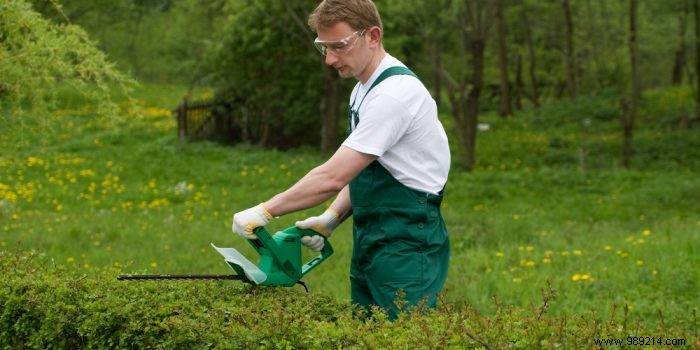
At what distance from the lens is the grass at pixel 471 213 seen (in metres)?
7.25

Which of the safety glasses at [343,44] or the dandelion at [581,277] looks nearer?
the safety glasses at [343,44]

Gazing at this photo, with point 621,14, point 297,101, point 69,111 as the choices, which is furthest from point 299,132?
point 621,14

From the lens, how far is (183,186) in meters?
13.9

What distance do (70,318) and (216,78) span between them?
17033 mm

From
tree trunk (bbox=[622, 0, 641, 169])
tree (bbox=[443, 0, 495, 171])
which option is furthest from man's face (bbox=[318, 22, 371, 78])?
tree trunk (bbox=[622, 0, 641, 169])

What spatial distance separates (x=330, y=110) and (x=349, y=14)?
49.1 ft

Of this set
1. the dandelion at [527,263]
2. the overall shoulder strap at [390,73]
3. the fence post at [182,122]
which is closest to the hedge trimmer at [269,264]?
the overall shoulder strap at [390,73]

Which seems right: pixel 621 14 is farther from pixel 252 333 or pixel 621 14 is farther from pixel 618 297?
pixel 252 333

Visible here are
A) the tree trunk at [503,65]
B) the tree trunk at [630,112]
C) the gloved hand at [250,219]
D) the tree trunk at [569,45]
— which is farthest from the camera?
the tree trunk at [569,45]

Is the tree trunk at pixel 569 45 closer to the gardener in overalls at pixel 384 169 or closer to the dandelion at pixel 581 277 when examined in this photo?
the dandelion at pixel 581 277

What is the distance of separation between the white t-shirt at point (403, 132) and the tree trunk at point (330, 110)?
14.6 metres

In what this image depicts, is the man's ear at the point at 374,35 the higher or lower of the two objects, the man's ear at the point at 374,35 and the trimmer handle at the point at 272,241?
the higher

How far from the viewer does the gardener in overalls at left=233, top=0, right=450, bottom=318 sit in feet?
11.4

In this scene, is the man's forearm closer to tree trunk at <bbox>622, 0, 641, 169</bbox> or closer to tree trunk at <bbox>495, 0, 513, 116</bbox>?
tree trunk at <bbox>622, 0, 641, 169</bbox>
